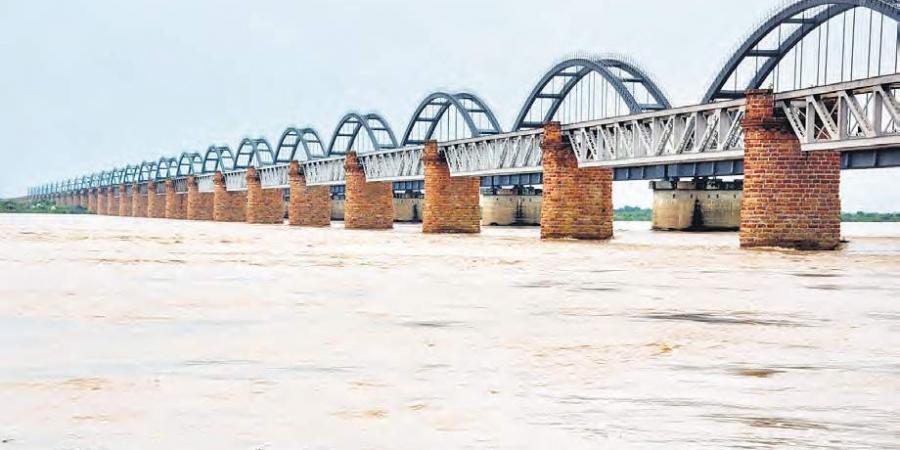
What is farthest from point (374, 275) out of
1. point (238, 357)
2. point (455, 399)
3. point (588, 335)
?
point (455, 399)

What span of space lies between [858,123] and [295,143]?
94070 mm

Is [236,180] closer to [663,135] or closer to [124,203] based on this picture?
[124,203]

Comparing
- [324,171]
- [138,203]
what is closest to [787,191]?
[324,171]

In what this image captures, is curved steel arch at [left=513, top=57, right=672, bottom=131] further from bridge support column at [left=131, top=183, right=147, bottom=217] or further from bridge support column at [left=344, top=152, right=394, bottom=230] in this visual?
bridge support column at [left=131, top=183, right=147, bottom=217]

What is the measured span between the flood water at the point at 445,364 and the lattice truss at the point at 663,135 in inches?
727

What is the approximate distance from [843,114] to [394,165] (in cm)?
4487

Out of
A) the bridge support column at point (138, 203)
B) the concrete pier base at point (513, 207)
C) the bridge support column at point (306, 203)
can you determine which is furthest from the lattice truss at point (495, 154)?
the bridge support column at point (138, 203)

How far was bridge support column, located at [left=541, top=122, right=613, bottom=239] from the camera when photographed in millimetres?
44500

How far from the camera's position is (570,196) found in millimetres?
45469

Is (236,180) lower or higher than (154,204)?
higher

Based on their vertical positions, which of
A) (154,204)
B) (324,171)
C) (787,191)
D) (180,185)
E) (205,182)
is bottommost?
(154,204)

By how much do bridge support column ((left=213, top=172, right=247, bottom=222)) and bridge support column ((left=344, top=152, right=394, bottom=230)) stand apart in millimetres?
40012

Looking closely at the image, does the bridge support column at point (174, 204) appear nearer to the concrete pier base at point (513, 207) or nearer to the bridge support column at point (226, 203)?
the bridge support column at point (226, 203)

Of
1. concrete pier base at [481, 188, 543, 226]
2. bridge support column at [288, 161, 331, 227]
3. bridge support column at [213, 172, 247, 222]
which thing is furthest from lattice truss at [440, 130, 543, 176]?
bridge support column at [213, 172, 247, 222]
